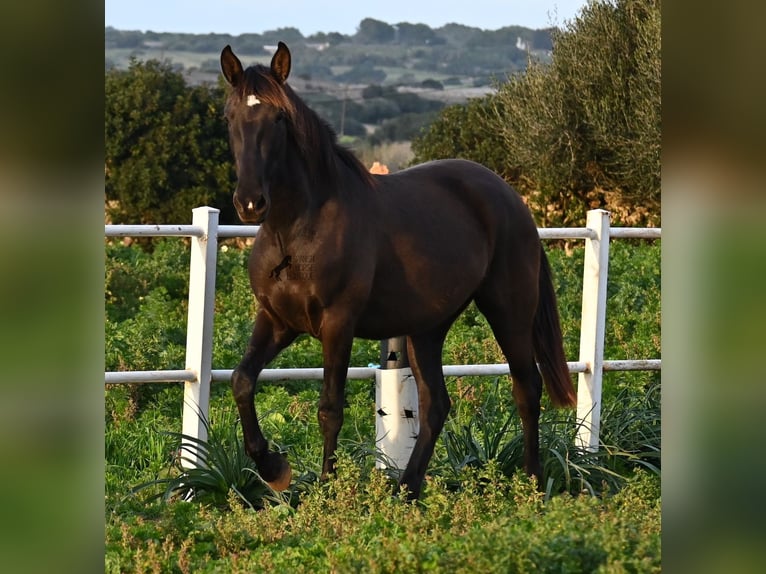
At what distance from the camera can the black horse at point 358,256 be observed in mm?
3961

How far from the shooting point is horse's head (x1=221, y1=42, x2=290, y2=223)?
12.7 ft

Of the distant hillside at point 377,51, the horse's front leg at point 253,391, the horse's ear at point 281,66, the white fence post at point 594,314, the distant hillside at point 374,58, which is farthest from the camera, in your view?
the distant hillside at point 377,51

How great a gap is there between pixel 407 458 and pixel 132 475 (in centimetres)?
142

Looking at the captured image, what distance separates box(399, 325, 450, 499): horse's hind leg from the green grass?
0.10m

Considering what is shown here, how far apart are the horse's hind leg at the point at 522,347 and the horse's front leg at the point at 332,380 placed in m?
0.98

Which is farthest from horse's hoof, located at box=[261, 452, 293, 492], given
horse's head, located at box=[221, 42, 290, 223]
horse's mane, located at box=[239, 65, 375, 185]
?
horse's mane, located at box=[239, 65, 375, 185]

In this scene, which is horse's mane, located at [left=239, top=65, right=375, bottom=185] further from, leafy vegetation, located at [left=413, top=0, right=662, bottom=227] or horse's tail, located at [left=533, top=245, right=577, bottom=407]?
leafy vegetation, located at [left=413, top=0, right=662, bottom=227]

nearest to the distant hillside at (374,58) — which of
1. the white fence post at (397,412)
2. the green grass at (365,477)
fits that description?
the green grass at (365,477)

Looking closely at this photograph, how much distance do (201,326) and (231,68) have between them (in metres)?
1.47

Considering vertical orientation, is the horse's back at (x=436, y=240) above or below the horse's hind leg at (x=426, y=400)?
above

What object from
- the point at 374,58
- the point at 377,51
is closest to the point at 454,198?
the point at 374,58

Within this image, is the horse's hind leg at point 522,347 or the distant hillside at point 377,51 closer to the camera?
the horse's hind leg at point 522,347

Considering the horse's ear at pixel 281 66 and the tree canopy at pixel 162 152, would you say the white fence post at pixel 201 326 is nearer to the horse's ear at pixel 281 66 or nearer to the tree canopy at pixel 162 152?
the horse's ear at pixel 281 66
